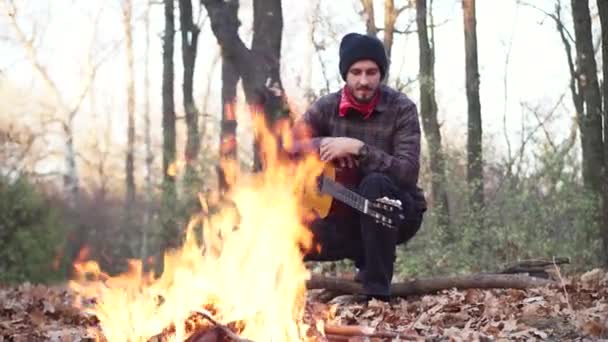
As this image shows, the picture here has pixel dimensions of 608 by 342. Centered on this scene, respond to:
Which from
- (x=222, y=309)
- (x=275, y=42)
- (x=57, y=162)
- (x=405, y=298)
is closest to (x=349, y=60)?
(x=405, y=298)

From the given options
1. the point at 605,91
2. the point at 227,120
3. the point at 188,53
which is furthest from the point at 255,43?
the point at 188,53

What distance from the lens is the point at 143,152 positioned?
35969mm

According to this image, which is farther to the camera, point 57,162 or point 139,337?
point 57,162

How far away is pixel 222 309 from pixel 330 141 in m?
1.97

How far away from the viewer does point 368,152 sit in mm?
5262

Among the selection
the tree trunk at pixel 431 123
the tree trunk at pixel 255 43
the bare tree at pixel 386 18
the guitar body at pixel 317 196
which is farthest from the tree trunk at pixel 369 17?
the guitar body at pixel 317 196

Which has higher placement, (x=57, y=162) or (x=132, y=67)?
(x=132, y=67)

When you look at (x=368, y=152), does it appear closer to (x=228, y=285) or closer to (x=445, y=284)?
(x=445, y=284)

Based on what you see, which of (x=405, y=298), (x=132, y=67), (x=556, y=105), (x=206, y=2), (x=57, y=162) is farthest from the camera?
(x=57, y=162)

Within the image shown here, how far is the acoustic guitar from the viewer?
5.18 m

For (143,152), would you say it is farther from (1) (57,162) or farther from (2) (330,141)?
(2) (330,141)

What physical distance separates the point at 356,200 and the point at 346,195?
0.23 feet

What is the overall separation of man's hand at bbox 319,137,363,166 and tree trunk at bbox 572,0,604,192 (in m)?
6.97

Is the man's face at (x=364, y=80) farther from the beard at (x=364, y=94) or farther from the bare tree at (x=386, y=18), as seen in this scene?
the bare tree at (x=386, y=18)
